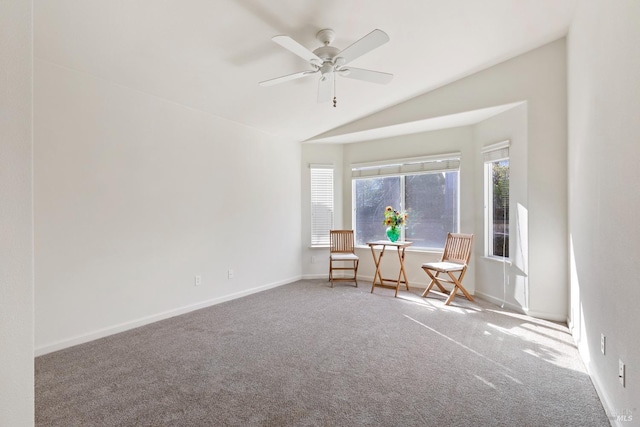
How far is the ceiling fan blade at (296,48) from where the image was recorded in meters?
2.31

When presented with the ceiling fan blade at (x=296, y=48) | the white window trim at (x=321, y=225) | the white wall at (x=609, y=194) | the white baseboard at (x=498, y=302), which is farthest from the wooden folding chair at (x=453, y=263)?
the ceiling fan blade at (x=296, y=48)

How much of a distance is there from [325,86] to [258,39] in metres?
0.72

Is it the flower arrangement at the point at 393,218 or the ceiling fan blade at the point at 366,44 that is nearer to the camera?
the ceiling fan blade at the point at 366,44

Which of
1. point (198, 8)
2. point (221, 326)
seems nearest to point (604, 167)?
point (198, 8)

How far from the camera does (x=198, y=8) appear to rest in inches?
93.6

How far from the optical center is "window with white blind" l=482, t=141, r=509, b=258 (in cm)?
422

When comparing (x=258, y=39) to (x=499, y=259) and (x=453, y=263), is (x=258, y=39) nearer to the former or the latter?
(x=453, y=263)

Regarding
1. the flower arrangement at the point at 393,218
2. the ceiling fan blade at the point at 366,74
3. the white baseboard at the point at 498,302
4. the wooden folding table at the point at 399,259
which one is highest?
the ceiling fan blade at the point at 366,74

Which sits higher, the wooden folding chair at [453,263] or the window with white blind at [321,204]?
the window with white blind at [321,204]

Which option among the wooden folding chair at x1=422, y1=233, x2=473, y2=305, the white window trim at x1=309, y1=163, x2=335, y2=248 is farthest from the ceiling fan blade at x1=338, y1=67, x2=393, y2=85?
the white window trim at x1=309, y1=163, x2=335, y2=248

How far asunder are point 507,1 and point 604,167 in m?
1.71

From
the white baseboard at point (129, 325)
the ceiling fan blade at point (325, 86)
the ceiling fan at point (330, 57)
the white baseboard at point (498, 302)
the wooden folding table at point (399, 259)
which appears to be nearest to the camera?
the ceiling fan at point (330, 57)

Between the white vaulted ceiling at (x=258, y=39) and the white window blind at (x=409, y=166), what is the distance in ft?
4.26

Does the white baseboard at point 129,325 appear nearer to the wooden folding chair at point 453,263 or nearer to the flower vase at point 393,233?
the flower vase at point 393,233
